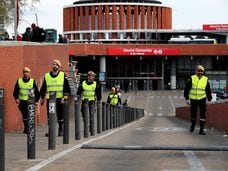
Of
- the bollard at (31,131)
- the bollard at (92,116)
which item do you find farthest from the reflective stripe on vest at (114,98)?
the bollard at (31,131)

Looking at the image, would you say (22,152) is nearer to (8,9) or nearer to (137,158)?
(137,158)

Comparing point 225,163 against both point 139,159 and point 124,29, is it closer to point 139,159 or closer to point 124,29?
point 139,159

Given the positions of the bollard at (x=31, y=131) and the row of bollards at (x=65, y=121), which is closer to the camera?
the row of bollards at (x=65, y=121)

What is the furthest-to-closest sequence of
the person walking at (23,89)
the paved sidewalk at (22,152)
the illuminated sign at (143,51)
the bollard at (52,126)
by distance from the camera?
the illuminated sign at (143,51) → the person walking at (23,89) → the bollard at (52,126) → the paved sidewalk at (22,152)

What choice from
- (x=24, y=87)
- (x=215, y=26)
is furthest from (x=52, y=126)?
(x=215, y=26)

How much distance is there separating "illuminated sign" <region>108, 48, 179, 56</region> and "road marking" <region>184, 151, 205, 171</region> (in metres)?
110

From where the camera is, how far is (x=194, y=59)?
126m

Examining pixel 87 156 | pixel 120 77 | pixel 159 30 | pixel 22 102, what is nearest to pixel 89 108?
pixel 22 102

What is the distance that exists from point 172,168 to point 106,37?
444 ft

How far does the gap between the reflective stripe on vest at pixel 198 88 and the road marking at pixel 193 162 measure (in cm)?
567

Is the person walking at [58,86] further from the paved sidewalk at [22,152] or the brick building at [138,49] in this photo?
the brick building at [138,49]

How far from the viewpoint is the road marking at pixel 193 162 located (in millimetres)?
8938

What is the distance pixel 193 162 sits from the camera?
959 cm

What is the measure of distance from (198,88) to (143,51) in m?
105
